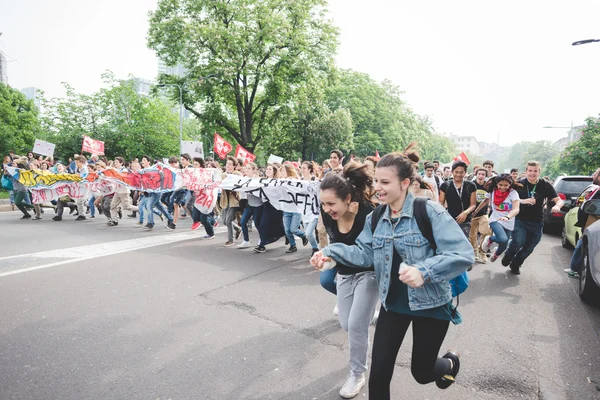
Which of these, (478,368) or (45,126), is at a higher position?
(45,126)

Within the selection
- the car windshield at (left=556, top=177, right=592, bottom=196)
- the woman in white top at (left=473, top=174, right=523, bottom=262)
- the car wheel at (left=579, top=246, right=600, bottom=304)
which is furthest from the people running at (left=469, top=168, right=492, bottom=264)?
the car windshield at (left=556, top=177, right=592, bottom=196)

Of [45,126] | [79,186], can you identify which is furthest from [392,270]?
[45,126]

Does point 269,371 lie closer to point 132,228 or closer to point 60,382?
point 60,382

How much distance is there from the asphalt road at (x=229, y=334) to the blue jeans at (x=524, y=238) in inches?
16.3

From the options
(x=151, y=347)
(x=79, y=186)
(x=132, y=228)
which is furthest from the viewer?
(x=79, y=186)

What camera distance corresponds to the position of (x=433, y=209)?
2.02 m

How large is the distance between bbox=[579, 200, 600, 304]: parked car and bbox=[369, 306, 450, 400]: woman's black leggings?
3327 mm

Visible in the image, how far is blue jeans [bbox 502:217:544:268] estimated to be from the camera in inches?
228

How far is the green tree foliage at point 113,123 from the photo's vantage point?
29531 mm

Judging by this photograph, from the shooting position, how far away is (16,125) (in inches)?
1128

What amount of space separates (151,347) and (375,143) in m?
36.4

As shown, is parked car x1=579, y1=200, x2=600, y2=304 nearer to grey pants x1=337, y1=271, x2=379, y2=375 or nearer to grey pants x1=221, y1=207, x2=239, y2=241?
grey pants x1=337, y1=271, x2=379, y2=375

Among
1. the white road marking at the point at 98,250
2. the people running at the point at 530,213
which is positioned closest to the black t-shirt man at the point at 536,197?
the people running at the point at 530,213

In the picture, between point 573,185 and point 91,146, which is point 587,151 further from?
point 91,146
